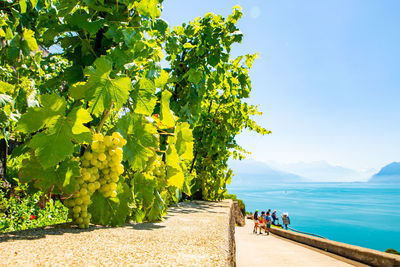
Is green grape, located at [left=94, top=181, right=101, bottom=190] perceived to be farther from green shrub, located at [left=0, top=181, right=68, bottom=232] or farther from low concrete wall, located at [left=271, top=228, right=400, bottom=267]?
low concrete wall, located at [left=271, top=228, right=400, bottom=267]

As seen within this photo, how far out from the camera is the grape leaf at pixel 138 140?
1.47 meters

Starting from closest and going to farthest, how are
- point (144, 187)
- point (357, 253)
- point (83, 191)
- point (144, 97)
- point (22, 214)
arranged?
point (83, 191), point (144, 97), point (144, 187), point (22, 214), point (357, 253)

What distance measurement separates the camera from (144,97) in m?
1.46

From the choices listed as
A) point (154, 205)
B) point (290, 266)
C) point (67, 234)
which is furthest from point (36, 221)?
point (290, 266)

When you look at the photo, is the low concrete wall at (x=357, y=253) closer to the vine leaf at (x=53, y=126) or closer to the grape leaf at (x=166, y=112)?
the grape leaf at (x=166, y=112)

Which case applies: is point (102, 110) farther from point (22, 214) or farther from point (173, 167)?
point (22, 214)

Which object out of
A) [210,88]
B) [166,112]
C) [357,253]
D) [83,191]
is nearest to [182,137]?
[166,112]

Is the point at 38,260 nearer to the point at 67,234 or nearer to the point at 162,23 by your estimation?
the point at 67,234

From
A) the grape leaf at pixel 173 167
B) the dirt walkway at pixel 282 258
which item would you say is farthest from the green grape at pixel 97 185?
the dirt walkway at pixel 282 258

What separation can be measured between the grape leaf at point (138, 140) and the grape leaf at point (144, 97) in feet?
0.21

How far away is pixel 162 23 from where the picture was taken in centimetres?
211

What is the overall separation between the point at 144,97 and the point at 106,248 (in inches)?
31.2

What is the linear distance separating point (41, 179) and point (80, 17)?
917 mm

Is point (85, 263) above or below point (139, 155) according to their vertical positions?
below
